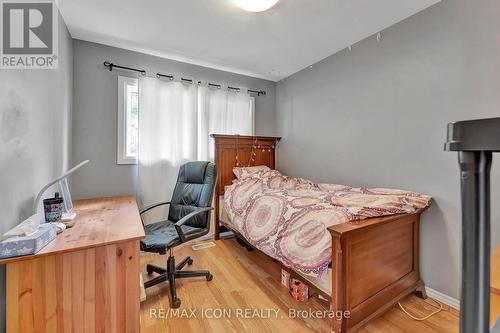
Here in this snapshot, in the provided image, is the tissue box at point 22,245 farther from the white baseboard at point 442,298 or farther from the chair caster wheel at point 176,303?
the white baseboard at point 442,298

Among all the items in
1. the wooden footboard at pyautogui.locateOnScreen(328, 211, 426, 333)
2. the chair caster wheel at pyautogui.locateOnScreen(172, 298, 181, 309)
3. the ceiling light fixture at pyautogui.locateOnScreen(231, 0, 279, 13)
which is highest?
the ceiling light fixture at pyautogui.locateOnScreen(231, 0, 279, 13)

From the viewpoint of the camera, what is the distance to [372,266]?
5.27 ft

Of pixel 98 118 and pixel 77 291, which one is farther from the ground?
pixel 98 118

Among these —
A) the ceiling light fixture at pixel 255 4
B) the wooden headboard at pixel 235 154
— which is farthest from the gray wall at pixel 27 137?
the wooden headboard at pixel 235 154

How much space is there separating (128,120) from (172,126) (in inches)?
19.9

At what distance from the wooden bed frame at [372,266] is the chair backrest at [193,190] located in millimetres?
1256

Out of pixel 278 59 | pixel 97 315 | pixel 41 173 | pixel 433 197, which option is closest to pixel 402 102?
pixel 433 197

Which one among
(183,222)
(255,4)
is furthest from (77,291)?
(255,4)

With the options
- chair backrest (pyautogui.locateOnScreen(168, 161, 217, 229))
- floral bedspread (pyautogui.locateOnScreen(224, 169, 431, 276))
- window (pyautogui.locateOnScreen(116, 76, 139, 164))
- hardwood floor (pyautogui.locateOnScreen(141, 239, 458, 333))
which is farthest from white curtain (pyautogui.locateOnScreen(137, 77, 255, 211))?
hardwood floor (pyautogui.locateOnScreen(141, 239, 458, 333))

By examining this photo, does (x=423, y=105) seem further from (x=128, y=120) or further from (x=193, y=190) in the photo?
(x=128, y=120)

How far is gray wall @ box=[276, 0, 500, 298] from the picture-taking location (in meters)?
1.71

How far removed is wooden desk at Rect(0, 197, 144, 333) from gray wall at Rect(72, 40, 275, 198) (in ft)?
4.78

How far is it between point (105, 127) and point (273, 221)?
2.17 metres

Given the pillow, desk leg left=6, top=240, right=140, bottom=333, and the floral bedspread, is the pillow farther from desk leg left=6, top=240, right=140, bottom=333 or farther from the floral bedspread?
desk leg left=6, top=240, right=140, bottom=333
